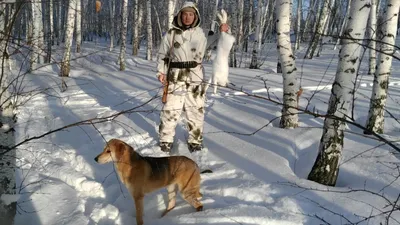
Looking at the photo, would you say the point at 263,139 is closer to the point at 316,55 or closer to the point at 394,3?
the point at 394,3

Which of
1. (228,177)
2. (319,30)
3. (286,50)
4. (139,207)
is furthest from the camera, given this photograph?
(319,30)

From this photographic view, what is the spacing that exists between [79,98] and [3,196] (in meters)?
6.01

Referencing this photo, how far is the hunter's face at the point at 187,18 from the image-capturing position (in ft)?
15.4

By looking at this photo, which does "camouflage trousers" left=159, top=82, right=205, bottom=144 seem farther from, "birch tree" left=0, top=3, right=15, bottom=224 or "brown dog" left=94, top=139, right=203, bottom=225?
"birch tree" left=0, top=3, right=15, bottom=224

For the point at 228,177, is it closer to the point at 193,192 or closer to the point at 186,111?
the point at 193,192

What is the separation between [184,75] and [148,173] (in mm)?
1789

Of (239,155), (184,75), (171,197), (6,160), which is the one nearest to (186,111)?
(184,75)

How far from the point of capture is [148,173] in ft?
11.5

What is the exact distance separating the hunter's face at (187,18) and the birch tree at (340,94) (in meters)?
2.12

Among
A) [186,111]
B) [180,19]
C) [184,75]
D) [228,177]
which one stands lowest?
[228,177]

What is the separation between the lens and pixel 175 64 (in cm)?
476

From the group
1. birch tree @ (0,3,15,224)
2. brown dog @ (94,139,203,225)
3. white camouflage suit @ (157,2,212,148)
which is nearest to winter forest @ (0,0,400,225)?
birch tree @ (0,3,15,224)

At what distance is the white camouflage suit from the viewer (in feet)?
15.5

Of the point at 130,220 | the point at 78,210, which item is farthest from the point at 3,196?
the point at 130,220
